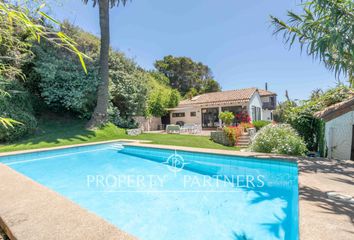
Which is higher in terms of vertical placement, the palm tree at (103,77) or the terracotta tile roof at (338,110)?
the palm tree at (103,77)

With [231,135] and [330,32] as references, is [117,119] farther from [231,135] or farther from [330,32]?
[330,32]

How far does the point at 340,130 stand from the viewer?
27.9 feet

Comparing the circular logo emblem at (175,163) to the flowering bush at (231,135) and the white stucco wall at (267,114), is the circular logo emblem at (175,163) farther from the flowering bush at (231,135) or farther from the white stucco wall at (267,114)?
the white stucco wall at (267,114)

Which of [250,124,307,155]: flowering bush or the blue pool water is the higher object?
[250,124,307,155]: flowering bush

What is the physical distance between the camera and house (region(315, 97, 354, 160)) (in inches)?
322

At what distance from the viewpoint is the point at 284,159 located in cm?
724

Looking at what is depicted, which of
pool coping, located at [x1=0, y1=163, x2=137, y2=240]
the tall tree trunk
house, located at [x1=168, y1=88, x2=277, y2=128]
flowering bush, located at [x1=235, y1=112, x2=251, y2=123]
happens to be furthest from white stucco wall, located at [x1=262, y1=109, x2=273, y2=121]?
pool coping, located at [x1=0, y1=163, x2=137, y2=240]

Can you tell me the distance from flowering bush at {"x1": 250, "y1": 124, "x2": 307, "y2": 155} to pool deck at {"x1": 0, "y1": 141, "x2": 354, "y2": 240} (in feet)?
14.0

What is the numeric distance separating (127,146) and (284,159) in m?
9.42

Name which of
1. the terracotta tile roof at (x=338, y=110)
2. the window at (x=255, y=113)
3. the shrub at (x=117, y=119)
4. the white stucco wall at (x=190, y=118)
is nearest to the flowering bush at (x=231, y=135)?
the terracotta tile roof at (x=338, y=110)

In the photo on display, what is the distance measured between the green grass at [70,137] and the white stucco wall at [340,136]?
568cm

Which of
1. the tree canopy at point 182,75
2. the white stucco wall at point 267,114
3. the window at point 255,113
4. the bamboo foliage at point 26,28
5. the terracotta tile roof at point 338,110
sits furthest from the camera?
the tree canopy at point 182,75

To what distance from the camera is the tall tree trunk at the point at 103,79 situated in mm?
16312

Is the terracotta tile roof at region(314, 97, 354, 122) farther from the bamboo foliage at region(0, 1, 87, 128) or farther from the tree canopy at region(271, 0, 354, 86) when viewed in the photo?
the bamboo foliage at region(0, 1, 87, 128)
